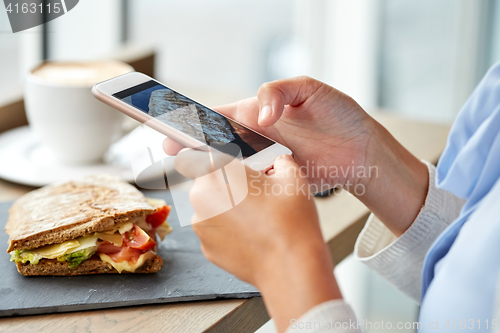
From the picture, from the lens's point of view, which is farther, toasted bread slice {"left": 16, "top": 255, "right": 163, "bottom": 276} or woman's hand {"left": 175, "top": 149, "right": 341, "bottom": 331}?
toasted bread slice {"left": 16, "top": 255, "right": 163, "bottom": 276}

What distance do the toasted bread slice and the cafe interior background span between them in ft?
5.59

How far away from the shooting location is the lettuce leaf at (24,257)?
0.59 meters

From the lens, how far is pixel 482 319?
0.50 metres

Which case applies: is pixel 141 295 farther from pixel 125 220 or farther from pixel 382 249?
pixel 382 249

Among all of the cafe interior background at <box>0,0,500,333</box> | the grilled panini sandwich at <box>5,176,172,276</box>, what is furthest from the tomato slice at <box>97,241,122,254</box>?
the cafe interior background at <box>0,0,500,333</box>

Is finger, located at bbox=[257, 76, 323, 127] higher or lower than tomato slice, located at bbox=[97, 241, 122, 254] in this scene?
higher

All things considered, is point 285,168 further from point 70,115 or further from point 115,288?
point 70,115

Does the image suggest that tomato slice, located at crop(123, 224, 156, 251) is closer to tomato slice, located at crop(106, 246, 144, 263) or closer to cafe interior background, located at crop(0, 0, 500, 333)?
tomato slice, located at crop(106, 246, 144, 263)

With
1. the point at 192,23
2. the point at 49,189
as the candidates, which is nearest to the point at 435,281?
the point at 49,189

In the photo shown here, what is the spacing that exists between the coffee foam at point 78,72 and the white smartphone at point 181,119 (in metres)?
0.31

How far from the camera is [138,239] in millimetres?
638

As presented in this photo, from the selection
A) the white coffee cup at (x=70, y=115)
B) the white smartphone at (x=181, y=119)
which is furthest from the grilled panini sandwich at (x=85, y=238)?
the white coffee cup at (x=70, y=115)

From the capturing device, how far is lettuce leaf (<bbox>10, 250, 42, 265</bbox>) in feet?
1.95

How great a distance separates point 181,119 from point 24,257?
0.26 m
